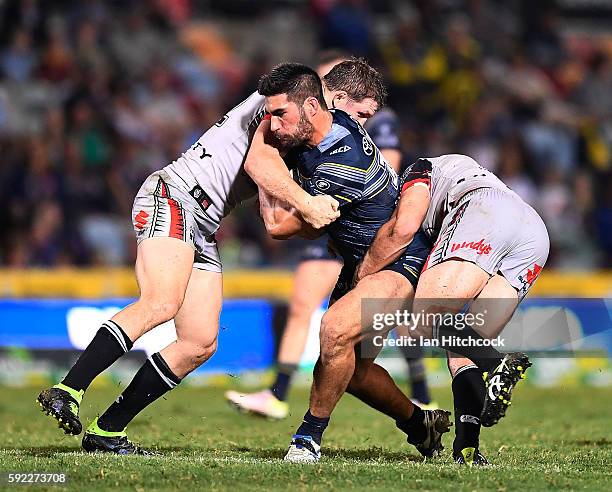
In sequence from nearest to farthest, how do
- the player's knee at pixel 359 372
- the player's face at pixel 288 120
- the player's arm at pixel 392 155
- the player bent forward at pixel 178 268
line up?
the player bent forward at pixel 178 268
the player's face at pixel 288 120
the player's knee at pixel 359 372
the player's arm at pixel 392 155

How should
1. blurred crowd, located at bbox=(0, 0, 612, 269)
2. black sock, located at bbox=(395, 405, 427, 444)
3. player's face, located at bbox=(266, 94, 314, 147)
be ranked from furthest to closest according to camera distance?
1. blurred crowd, located at bbox=(0, 0, 612, 269)
2. black sock, located at bbox=(395, 405, 427, 444)
3. player's face, located at bbox=(266, 94, 314, 147)

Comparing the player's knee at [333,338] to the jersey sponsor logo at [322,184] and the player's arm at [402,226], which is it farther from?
the jersey sponsor logo at [322,184]

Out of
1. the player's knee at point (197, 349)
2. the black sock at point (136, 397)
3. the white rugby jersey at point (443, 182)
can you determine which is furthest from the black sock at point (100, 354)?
the white rugby jersey at point (443, 182)

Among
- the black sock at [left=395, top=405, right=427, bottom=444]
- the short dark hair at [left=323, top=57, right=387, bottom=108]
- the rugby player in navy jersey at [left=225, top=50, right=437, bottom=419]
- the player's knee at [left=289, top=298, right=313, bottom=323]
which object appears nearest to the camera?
the black sock at [left=395, top=405, right=427, bottom=444]

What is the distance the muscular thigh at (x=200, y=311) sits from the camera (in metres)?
7.12

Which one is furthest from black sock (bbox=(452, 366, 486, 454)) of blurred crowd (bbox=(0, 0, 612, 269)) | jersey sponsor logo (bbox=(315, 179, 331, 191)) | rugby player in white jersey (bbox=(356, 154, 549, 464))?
blurred crowd (bbox=(0, 0, 612, 269))

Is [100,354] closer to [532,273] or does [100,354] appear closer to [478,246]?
[478,246]

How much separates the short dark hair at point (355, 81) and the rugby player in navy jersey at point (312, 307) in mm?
1625

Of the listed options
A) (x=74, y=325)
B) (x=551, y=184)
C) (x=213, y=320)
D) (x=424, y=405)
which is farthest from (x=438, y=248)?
(x=551, y=184)

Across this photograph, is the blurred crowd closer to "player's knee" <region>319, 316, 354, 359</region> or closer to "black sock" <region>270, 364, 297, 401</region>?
"black sock" <region>270, 364, 297, 401</region>

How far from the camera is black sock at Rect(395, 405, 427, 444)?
7098mm

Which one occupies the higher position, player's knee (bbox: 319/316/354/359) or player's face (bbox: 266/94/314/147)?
player's face (bbox: 266/94/314/147)

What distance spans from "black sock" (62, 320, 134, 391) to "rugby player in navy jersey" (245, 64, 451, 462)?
1.03m

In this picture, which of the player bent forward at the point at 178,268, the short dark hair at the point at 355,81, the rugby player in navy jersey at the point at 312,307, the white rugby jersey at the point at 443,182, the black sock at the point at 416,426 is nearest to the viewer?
the player bent forward at the point at 178,268
